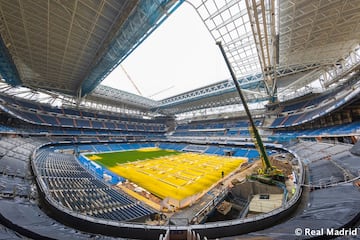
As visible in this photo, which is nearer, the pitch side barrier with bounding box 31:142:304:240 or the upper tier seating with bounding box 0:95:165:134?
the pitch side barrier with bounding box 31:142:304:240

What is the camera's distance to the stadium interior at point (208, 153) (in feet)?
20.0

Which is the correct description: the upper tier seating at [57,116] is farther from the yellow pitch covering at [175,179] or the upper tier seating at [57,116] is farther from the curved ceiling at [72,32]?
the yellow pitch covering at [175,179]

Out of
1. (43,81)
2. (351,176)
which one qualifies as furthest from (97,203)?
(43,81)

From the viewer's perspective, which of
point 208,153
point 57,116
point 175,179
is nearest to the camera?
point 175,179

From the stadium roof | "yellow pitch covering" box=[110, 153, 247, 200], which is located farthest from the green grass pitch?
the stadium roof

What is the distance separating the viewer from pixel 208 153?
35.8m

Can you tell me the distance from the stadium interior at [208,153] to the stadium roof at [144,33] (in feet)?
0.42

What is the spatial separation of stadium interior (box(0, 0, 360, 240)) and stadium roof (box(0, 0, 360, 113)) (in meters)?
0.13

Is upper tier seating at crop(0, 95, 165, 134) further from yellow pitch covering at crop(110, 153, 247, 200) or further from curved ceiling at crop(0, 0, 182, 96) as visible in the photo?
yellow pitch covering at crop(110, 153, 247, 200)

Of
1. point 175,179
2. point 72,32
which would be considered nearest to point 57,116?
point 72,32

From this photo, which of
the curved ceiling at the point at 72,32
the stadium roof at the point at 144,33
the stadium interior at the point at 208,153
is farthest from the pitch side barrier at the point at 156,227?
the curved ceiling at the point at 72,32

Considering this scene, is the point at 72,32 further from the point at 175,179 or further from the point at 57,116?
the point at 57,116

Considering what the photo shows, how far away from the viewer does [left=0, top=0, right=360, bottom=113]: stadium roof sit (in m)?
13.1

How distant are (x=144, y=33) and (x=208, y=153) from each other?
28.0 meters
